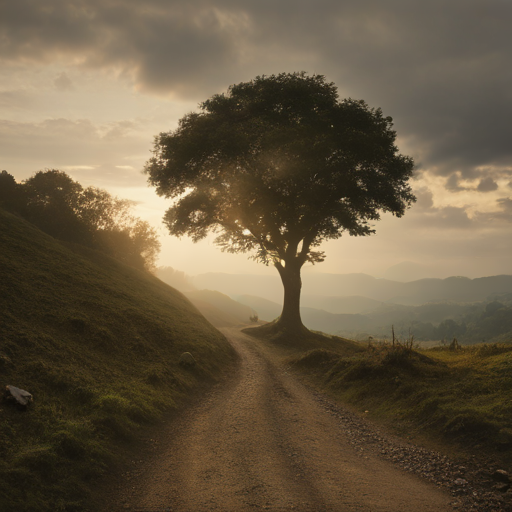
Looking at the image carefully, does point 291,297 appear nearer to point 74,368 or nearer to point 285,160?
point 285,160

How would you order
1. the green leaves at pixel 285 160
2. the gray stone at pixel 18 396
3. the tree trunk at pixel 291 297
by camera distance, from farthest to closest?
the tree trunk at pixel 291 297, the green leaves at pixel 285 160, the gray stone at pixel 18 396

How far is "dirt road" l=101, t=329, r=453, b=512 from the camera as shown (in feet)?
21.3

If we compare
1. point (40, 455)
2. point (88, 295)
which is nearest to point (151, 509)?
point (40, 455)

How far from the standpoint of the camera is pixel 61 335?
13.0 m

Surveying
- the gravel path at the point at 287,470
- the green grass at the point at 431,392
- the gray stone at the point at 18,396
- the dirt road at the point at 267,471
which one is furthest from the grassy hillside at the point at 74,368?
the green grass at the point at 431,392

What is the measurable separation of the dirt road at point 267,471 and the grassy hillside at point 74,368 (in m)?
1.28

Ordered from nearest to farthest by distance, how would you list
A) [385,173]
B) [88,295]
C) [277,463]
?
[277,463]
[88,295]
[385,173]

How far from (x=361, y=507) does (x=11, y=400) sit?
843cm

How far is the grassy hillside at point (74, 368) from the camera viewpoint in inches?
265

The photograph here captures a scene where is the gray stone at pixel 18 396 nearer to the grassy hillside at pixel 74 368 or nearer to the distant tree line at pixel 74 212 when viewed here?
the grassy hillside at pixel 74 368

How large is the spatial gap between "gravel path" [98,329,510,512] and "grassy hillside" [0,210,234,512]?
1149 millimetres

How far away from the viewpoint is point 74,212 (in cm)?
3928

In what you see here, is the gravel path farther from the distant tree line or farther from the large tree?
the distant tree line

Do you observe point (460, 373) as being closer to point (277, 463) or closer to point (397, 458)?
point (397, 458)
